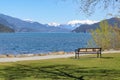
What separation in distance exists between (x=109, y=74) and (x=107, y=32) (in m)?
34.5

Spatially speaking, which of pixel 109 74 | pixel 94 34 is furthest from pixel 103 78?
pixel 94 34

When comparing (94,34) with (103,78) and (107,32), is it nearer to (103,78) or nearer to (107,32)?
(107,32)

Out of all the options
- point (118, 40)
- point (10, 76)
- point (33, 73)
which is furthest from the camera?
point (118, 40)

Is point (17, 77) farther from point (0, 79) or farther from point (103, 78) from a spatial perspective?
point (103, 78)

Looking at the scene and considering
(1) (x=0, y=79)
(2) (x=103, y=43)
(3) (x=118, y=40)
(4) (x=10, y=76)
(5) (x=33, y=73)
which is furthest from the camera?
(2) (x=103, y=43)

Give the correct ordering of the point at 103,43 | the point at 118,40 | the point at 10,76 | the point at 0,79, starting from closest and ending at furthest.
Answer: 1. the point at 0,79
2. the point at 10,76
3. the point at 118,40
4. the point at 103,43

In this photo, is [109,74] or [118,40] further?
[118,40]

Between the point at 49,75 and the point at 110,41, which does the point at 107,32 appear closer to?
the point at 110,41

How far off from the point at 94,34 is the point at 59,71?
1390 inches

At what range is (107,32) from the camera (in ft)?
167

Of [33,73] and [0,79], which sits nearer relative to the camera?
[0,79]

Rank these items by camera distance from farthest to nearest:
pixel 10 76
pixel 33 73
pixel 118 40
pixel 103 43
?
1. pixel 103 43
2. pixel 118 40
3. pixel 33 73
4. pixel 10 76

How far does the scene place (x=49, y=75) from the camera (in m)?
16.7

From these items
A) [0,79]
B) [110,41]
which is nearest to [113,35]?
[110,41]
